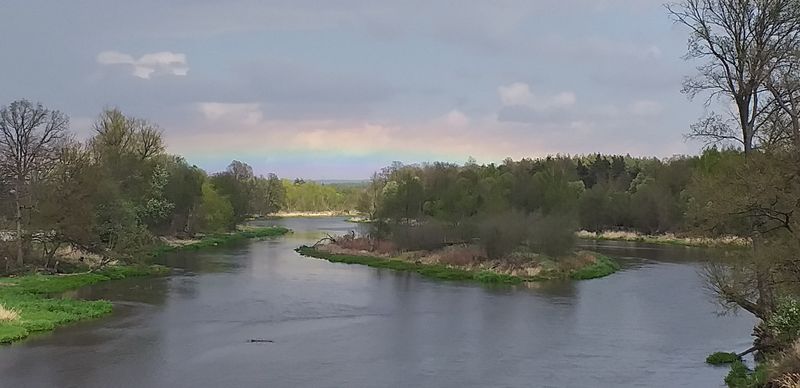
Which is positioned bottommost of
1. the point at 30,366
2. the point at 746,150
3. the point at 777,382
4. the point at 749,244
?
the point at 30,366

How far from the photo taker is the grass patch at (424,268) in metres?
40.8

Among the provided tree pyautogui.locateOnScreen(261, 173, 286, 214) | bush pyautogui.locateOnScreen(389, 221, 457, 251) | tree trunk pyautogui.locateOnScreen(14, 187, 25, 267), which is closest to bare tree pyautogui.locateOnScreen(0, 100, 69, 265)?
tree trunk pyautogui.locateOnScreen(14, 187, 25, 267)

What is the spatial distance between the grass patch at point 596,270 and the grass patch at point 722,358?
71.9ft

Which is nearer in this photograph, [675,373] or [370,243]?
[675,373]

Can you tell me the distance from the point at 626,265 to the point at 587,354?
2895 cm

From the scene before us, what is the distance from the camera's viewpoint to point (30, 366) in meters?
19.7

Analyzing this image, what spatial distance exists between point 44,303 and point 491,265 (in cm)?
2460

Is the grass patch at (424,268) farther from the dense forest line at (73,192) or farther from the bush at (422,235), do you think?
the dense forest line at (73,192)

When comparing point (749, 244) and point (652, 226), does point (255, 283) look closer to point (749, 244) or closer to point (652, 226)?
point (749, 244)

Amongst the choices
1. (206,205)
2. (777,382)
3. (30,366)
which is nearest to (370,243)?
(206,205)

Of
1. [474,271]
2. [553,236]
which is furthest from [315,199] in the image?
[474,271]

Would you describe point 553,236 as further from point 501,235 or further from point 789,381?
point 789,381

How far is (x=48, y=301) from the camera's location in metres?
29.5

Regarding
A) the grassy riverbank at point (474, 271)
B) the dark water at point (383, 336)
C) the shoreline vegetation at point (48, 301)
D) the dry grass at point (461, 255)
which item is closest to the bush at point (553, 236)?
the grassy riverbank at point (474, 271)
